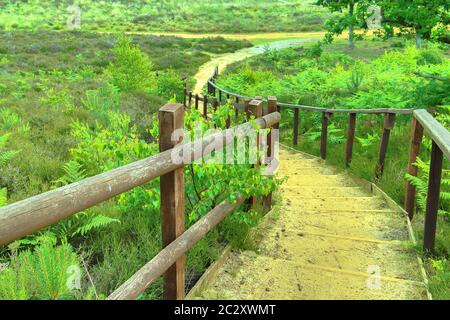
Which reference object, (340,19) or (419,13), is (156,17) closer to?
(340,19)

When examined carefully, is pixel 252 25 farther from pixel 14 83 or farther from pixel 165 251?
pixel 165 251

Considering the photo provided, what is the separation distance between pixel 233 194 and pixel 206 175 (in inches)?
12.7

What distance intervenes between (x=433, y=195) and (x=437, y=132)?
62cm

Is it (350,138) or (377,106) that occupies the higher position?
(377,106)

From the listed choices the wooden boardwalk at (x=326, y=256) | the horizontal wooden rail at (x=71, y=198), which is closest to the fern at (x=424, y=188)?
the wooden boardwalk at (x=326, y=256)

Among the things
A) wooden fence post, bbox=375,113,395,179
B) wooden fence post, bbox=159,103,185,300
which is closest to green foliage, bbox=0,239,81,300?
wooden fence post, bbox=159,103,185,300

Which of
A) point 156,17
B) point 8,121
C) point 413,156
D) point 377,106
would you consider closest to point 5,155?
point 8,121

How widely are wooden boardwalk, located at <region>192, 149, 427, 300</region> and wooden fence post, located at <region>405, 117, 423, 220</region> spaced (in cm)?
20

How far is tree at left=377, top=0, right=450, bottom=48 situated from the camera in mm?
7547

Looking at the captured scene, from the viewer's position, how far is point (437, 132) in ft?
11.9

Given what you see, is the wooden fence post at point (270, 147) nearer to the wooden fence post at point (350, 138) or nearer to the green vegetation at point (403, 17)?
the wooden fence post at point (350, 138)

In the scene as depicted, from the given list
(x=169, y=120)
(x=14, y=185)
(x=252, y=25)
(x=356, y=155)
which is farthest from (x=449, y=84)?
(x=252, y=25)

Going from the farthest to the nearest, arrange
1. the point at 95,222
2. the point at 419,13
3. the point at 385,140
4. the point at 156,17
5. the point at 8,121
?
the point at 156,17
the point at 8,121
the point at 419,13
the point at 385,140
the point at 95,222

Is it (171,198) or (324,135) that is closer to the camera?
(171,198)
